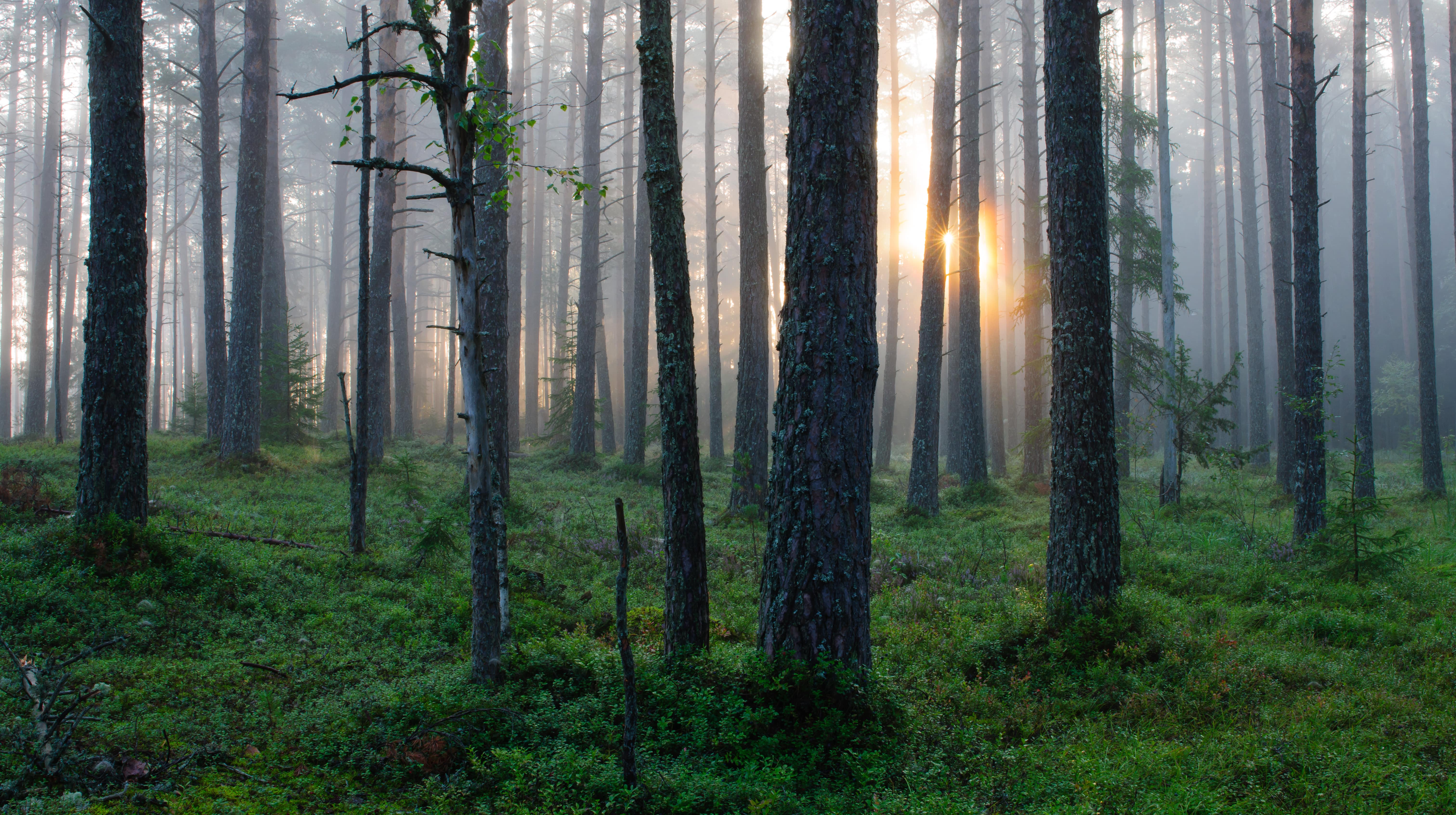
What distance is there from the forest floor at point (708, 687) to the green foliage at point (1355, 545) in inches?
6.2

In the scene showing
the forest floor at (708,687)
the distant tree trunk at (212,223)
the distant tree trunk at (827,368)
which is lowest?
the forest floor at (708,687)

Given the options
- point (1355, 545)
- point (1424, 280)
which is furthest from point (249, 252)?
point (1424, 280)

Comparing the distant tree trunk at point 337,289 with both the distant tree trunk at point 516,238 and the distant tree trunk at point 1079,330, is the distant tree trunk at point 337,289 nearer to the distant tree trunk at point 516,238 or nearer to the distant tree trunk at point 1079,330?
the distant tree trunk at point 516,238

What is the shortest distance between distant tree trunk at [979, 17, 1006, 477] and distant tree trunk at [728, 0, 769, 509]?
491 inches

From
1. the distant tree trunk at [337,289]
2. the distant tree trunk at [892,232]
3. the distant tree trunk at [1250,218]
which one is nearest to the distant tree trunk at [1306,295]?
the distant tree trunk at [892,232]

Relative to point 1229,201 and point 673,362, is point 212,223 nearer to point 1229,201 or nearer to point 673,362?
point 673,362

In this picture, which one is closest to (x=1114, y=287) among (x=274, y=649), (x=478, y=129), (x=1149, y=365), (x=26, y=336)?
(x=1149, y=365)

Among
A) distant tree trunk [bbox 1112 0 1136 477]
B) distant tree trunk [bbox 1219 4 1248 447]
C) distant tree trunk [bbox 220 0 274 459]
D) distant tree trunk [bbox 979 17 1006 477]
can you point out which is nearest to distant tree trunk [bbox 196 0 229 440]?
distant tree trunk [bbox 220 0 274 459]

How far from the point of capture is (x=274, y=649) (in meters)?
6.03

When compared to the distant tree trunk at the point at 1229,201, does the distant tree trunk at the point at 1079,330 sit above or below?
below

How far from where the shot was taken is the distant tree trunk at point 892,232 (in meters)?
24.4

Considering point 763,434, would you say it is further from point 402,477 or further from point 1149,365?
point 1149,365

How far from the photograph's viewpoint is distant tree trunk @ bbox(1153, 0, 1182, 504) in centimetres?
1478

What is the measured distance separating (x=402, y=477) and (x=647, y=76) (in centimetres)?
1156
